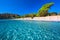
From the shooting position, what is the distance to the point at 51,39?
5.52 meters

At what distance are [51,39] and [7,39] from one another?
2.59 meters

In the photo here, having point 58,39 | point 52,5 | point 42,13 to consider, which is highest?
point 52,5

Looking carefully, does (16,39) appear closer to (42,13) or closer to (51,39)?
(51,39)

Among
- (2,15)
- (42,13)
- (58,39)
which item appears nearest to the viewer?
(58,39)

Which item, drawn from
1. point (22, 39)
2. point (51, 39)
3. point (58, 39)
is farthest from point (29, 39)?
point (58, 39)

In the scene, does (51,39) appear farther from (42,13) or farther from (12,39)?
(42,13)

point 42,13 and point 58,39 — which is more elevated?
point 42,13

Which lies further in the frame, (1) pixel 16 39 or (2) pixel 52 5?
(2) pixel 52 5

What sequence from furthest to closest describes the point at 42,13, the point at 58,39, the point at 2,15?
1. the point at 2,15
2. the point at 42,13
3. the point at 58,39

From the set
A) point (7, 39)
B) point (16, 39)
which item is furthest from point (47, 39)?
point (7, 39)

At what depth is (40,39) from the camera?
552 cm

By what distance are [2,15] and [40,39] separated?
2508 inches

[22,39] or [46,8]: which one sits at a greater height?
[46,8]

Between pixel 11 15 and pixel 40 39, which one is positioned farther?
pixel 11 15
